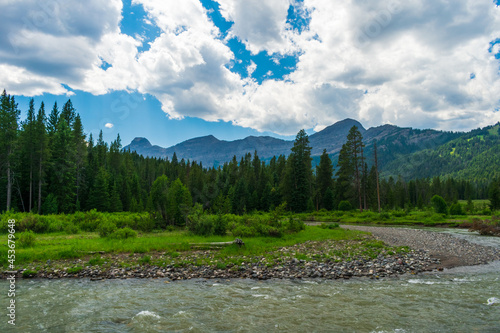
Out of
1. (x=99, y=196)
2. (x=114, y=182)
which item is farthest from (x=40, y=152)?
(x=114, y=182)

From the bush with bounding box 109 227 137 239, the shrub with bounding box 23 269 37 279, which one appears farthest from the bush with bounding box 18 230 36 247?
the shrub with bounding box 23 269 37 279

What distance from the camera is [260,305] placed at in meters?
9.50

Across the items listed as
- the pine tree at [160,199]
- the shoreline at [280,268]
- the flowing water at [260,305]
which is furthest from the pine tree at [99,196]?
the flowing water at [260,305]

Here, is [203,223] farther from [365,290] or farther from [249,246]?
[365,290]

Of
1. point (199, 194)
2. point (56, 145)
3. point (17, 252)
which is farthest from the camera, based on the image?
point (199, 194)

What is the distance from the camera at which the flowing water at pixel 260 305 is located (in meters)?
7.93

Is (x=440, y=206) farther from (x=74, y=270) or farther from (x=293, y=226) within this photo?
(x=74, y=270)

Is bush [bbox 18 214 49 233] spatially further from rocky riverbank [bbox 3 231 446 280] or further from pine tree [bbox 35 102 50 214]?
pine tree [bbox 35 102 50 214]

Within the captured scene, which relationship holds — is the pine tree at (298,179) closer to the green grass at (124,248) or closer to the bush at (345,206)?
the bush at (345,206)

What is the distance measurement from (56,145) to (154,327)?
62.1 meters

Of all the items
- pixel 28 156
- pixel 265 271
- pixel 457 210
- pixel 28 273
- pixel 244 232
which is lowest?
pixel 457 210

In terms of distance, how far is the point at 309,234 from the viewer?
2512 centimetres

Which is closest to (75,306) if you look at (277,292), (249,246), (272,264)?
(277,292)

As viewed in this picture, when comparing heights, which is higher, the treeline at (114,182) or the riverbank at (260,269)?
the treeline at (114,182)
